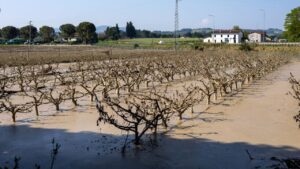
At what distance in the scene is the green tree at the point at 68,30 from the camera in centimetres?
10200

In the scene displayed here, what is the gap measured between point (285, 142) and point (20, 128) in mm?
6173

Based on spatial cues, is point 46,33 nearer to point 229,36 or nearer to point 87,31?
point 87,31

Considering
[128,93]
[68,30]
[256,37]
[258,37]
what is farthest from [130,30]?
[128,93]

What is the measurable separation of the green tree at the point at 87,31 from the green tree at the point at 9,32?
19.7 m

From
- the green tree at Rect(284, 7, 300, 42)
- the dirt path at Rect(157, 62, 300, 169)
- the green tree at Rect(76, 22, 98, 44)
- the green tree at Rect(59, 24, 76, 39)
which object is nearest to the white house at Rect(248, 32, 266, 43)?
the green tree at Rect(284, 7, 300, 42)

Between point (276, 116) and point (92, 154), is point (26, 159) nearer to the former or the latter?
point (92, 154)

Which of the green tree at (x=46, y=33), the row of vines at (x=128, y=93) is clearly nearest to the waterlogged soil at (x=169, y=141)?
the row of vines at (x=128, y=93)

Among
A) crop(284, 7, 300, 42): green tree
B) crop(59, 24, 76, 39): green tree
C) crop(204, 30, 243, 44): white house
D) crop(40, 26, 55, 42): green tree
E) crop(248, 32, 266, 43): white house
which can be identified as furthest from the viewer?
crop(248, 32, 266, 43): white house

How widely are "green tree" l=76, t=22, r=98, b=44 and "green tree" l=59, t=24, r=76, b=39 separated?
177 inches

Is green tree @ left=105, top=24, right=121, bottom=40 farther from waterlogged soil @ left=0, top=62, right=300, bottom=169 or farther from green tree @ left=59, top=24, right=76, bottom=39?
waterlogged soil @ left=0, top=62, right=300, bottom=169

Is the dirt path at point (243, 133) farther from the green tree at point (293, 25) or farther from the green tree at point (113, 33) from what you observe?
the green tree at point (113, 33)

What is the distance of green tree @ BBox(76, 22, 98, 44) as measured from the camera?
9451cm

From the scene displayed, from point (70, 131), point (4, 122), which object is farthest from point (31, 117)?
point (70, 131)

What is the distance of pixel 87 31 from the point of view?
94875 mm
